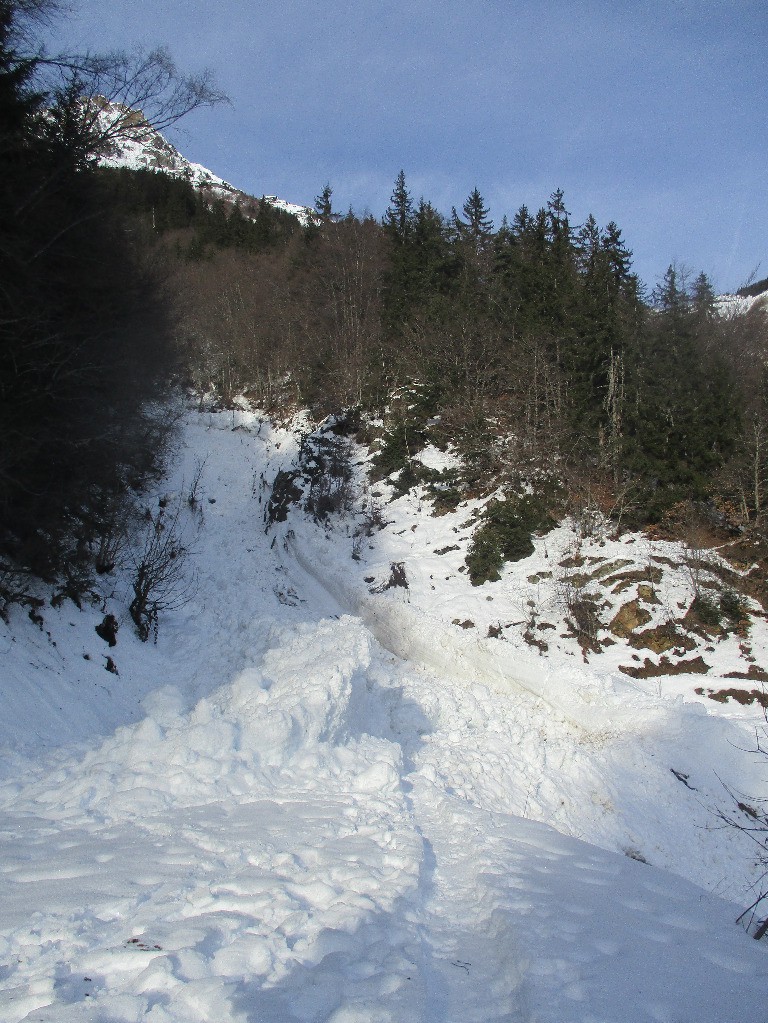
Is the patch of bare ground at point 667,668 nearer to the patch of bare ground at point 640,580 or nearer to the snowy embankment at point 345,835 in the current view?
the snowy embankment at point 345,835

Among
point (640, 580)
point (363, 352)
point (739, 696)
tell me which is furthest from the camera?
point (363, 352)

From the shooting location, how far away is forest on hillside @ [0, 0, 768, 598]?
7527 millimetres

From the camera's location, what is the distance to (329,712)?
7508mm

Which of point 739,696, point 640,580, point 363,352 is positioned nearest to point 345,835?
point 739,696

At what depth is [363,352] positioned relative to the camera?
28.6 meters

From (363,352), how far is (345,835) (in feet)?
85.3

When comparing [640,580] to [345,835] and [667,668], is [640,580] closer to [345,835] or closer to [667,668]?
[667,668]

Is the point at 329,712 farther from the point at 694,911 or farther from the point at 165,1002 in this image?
the point at 165,1002

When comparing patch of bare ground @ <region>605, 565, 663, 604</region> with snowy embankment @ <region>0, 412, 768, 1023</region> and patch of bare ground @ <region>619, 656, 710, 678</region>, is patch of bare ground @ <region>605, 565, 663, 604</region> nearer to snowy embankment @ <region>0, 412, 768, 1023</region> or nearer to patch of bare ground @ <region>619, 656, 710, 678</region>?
patch of bare ground @ <region>619, 656, 710, 678</region>

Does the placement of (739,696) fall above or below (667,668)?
below

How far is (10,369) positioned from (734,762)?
40.4 feet

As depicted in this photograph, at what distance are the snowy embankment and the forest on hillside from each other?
9.19 ft

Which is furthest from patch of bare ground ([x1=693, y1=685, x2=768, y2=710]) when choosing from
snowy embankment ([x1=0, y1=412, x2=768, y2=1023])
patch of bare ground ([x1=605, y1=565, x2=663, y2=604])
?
patch of bare ground ([x1=605, y1=565, x2=663, y2=604])

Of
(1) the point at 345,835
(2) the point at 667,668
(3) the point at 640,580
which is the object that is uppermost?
(3) the point at 640,580
